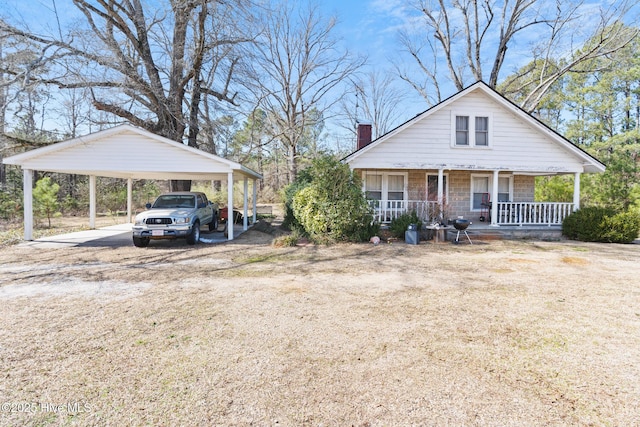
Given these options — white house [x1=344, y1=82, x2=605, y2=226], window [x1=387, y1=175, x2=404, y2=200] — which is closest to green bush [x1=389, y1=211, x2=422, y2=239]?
white house [x1=344, y1=82, x2=605, y2=226]

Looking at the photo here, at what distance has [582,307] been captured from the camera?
5.16 meters

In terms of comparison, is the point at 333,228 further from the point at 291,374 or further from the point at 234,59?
the point at 234,59

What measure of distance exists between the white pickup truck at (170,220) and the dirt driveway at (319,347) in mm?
2852

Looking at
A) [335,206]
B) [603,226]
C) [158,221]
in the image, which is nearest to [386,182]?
[335,206]

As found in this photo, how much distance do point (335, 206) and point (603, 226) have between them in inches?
397

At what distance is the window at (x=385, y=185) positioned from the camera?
15656mm

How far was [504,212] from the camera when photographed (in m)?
14.6

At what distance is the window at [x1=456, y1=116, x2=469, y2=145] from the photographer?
14.0 m

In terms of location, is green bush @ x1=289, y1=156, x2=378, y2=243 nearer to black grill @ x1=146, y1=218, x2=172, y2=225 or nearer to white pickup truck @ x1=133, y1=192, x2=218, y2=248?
white pickup truck @ x1=133, y1=192, x2=218, y2=248

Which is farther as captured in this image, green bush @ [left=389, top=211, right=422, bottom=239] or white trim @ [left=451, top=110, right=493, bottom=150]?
white trim @ [left=451, top=110, right=493, bottom=150]

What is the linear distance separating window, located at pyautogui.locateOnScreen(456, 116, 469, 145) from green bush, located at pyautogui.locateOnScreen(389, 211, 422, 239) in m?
4.14

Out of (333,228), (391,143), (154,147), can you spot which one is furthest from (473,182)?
(154,147)

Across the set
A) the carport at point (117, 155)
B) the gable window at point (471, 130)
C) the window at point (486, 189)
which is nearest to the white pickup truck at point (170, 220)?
the carport at point (117, 155)

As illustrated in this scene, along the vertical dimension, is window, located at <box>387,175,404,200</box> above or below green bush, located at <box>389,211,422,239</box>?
above
